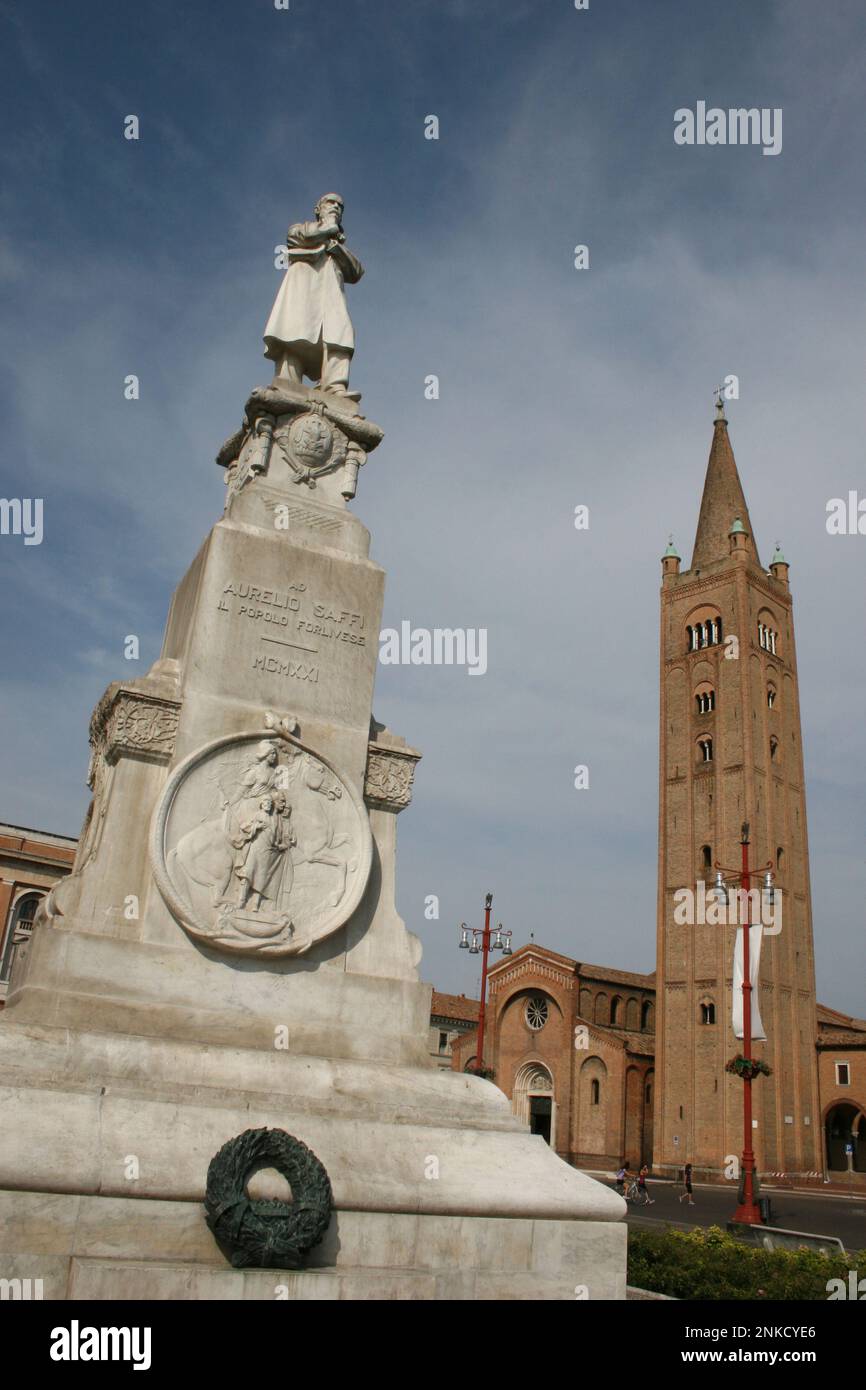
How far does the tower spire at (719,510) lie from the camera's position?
71875 millimetres

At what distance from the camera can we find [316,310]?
428 inches

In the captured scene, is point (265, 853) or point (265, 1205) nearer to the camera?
point (265, 1205)

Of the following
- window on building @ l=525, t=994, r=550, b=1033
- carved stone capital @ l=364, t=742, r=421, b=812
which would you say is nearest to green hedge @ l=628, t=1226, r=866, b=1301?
carved stone capital @ l=364, t=742, r=421, b=812

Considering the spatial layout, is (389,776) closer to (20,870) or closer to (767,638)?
(20,870)

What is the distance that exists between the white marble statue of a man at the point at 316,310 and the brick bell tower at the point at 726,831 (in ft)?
172

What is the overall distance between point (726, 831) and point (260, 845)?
57.4 metres

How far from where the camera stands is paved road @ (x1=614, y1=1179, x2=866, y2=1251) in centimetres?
2715

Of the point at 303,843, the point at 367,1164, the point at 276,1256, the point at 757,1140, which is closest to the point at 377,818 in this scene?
the point at 303,843

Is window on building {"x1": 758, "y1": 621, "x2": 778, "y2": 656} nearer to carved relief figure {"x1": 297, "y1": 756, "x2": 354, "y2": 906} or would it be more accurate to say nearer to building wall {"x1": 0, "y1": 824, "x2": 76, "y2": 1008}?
building wall {"x1": 0, "y1": 824, "x2": 76, "y2": 1008}

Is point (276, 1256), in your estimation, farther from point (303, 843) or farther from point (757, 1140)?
point (757, 1140)

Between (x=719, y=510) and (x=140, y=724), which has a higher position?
(x=719, y=510)

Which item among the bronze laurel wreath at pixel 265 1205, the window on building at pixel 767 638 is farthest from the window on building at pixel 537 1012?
the bronze laurel wreath at pixel 265 1205

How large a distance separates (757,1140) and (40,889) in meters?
36.5

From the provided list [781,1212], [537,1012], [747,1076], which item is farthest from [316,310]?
[537,1012]
